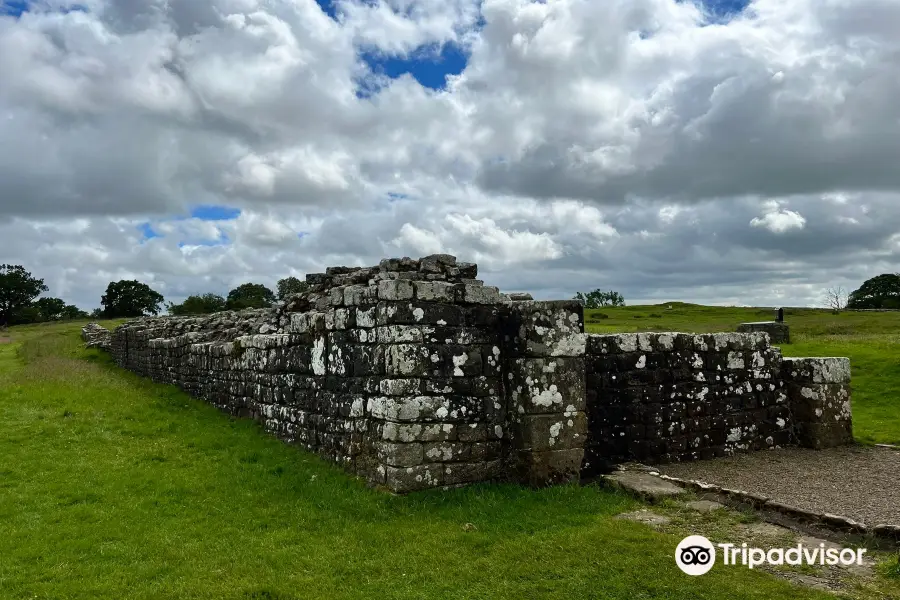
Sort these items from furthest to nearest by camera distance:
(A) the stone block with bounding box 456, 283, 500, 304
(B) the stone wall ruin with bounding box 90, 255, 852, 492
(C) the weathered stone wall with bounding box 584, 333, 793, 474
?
(C) the weathered stone wall with bounding box 584, 333, 793, 474 < (A) the stone block with bounding box 456, 283, 500, 304 < (B) the stone wall ruin with bounding box 90, 255, 852, 492

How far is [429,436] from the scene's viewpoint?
736 cm

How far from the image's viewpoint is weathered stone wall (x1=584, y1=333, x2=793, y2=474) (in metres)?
8.84

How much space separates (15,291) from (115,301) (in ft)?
56.9

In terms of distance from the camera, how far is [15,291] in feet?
270

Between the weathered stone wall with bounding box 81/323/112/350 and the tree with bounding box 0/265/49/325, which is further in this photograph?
the tree with bounding box 0/265/49/325

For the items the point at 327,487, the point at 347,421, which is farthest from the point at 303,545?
the point at 347,421

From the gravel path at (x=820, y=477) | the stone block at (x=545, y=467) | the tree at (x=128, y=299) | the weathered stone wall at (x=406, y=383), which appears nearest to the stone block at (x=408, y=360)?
the weathered stone wall at (x=406, y=383)

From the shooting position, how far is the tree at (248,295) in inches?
2421

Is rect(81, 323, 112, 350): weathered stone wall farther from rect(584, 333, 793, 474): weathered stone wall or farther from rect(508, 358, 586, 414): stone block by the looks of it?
rect(508, 358, 586, 414): stone block

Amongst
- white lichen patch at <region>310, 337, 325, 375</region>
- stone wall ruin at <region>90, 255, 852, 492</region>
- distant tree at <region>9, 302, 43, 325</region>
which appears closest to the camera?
stone wall ruin at <region>90, 255, 852, 492</region>

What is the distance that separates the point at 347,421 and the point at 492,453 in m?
2.02

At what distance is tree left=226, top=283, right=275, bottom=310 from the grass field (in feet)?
173

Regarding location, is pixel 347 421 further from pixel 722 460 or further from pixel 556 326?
→ pixel 722 460

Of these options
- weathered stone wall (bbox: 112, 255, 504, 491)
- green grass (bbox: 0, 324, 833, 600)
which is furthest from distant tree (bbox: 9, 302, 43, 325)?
weathered stone wall (bbox: 112, 255, 504, 491)
